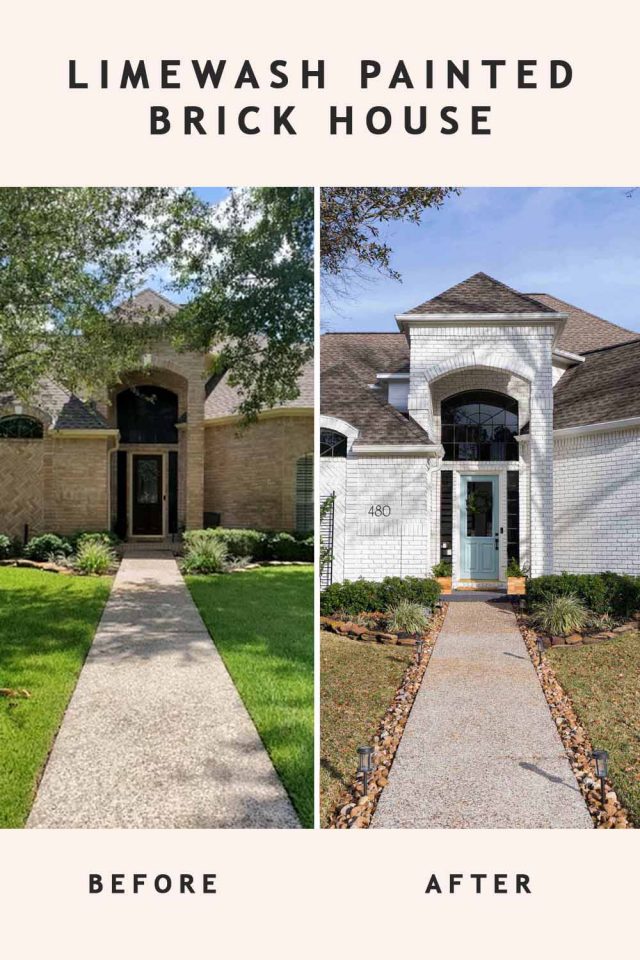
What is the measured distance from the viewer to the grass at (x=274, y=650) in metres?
3.82

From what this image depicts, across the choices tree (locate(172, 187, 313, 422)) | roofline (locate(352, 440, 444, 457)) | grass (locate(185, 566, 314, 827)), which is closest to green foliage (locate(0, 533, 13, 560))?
grass (locate(185, 566, 314, 827))

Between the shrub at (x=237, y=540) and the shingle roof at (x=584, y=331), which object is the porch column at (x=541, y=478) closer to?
the shingle roof at (x=584, y=331)

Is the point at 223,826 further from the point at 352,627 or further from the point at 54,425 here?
the point at 54,425

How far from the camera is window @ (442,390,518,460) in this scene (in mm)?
3217

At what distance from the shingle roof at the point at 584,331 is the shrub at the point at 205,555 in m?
4.30

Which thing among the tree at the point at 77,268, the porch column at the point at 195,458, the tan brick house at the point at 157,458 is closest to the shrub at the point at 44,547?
the tan brick house at the point at 157,458

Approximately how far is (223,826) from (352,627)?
125 centimetres

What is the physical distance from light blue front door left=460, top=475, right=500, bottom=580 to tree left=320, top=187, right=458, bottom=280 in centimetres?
138

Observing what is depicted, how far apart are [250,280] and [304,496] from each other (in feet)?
7.51

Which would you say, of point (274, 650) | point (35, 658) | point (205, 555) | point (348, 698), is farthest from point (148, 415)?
point (348, 698)

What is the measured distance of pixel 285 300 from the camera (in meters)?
5.66

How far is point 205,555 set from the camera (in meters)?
7.69

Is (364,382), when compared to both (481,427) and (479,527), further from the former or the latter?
(479,527)
